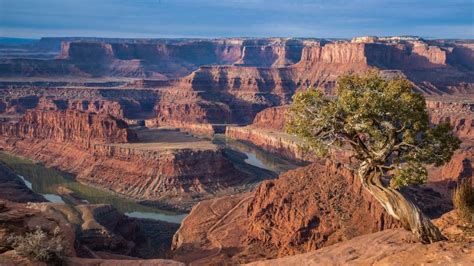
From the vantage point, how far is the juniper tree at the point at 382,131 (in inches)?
694

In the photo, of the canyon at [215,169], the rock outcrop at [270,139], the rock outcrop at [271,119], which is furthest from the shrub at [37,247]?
the rock outcrop at [271,119]

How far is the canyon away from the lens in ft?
115

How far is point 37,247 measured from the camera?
1742 centimetres

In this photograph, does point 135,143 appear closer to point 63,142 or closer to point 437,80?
point 63,142

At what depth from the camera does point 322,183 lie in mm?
41938

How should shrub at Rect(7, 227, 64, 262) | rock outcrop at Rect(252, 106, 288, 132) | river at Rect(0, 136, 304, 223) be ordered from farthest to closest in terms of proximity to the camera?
1. rock outcrop at Rect(252, 106, 288, 132)
2. river at Rect(0, 136, 304, 223)
3. shrub at Rect(7, 227, 64, 262)

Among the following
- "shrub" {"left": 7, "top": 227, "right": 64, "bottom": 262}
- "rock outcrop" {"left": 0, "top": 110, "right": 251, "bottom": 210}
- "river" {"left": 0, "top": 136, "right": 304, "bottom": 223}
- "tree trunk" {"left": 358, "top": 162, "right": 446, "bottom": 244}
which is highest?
"tree trunk" {"left": 358, "top": 162, "right": 446, "bottom": 244}

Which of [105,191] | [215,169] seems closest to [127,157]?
[105,191]

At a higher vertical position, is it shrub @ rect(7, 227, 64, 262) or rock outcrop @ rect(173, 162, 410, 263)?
shrub @ rect(7, 227, 64, 262)

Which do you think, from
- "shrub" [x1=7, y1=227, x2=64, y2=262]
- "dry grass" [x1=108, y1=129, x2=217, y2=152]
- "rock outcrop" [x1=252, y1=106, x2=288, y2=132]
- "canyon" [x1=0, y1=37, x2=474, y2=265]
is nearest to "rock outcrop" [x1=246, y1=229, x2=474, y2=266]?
"canyon" [x1=0, y1=37, x2=474, y2=265]

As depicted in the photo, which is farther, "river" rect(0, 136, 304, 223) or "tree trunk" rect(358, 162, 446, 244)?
"river" rect(0, 136, 304, 223)

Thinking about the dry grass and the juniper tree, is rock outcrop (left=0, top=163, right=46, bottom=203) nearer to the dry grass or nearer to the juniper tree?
the dry grass

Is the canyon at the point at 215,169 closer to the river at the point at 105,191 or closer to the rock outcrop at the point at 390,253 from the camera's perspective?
the rock outcrop at the point at 390,253

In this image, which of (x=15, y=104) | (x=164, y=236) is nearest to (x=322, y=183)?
(x=164, y=236)
